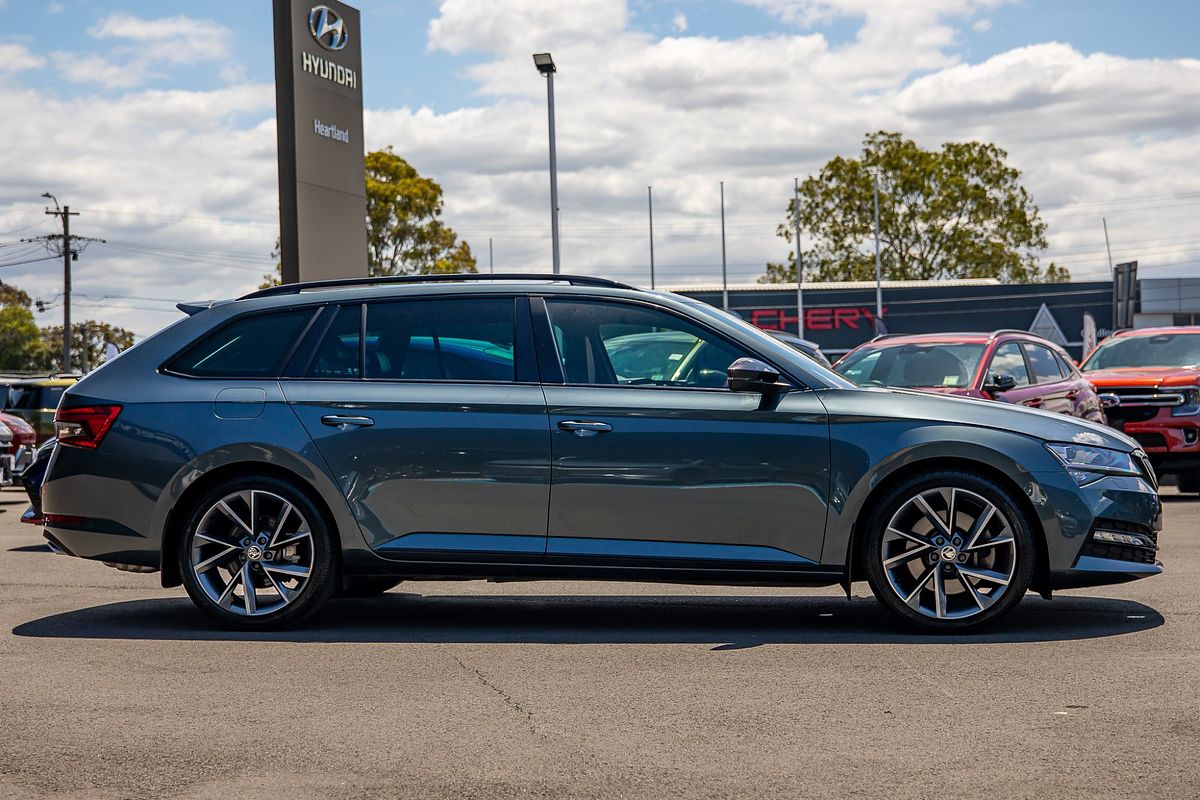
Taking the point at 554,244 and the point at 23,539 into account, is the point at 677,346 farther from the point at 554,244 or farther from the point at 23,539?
the point at 554,244

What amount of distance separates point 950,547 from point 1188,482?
9.80 m

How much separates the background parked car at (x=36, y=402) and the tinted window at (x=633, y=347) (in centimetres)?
1481

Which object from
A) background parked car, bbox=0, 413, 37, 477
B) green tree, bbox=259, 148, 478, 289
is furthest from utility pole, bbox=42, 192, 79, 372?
background parked car, bbox=0, 413, 37, 477

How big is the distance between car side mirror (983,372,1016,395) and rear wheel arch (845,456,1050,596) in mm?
5427

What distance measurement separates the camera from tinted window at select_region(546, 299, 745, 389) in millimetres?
6988

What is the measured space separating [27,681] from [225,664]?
0.80 m

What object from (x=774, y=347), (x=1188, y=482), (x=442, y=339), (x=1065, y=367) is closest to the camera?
(x=774, y=347)

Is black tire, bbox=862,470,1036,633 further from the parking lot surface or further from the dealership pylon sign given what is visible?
the dealership pylon sign

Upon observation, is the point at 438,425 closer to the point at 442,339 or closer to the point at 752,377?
the point at 442,339

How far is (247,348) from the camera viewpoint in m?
7.36

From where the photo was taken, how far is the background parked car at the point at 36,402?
20.2m

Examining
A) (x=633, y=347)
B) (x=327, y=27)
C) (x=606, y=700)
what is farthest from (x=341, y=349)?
(x=327, y=27)

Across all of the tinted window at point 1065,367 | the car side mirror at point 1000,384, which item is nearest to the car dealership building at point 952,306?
the tinted window at point 1065,367

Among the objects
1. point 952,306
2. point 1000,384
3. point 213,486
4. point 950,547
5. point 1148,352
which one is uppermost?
point 952,306
